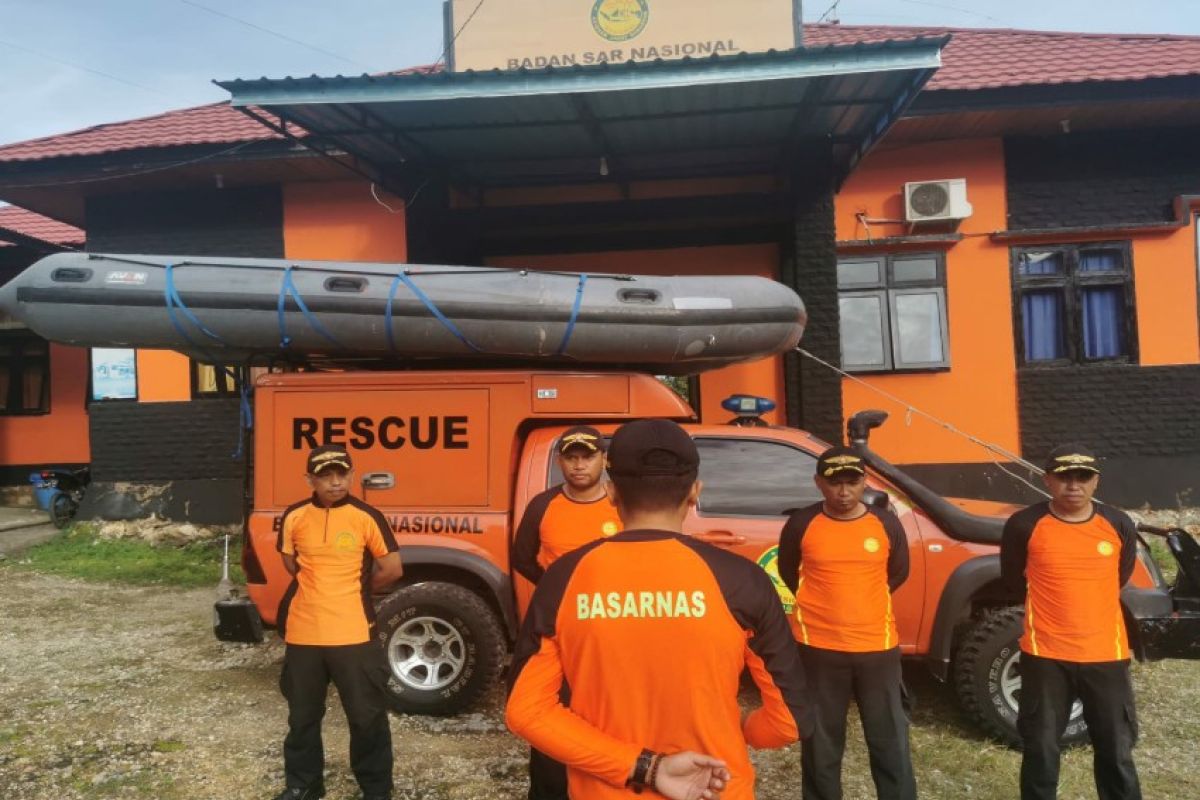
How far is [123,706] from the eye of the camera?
14.7 ft

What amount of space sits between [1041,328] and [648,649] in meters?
8.46

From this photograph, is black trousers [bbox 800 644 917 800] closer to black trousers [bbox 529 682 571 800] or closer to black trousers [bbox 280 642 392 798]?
black trousers [bbox 529 682 571 800]

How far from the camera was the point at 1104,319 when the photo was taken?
8.35 m

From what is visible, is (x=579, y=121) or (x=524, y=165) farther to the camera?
(x=524, y=165)

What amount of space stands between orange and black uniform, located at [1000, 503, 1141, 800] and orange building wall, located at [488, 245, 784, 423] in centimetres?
557

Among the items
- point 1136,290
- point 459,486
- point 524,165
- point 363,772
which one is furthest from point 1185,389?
point 363,772

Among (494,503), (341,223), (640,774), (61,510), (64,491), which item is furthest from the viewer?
(64,491)

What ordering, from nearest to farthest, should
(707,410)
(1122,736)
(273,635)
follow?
(1122,736) → (273,635) → (707,410)

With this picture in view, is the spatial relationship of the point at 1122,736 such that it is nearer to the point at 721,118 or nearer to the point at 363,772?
the point at 363,772

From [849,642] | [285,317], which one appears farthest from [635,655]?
[285,317]

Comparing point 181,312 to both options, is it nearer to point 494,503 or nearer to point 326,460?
point 326,460

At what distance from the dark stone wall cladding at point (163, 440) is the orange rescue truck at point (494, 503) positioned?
5367 mm

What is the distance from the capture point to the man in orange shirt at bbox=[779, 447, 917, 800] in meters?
2.96

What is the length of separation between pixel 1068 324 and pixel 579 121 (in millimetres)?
5539
